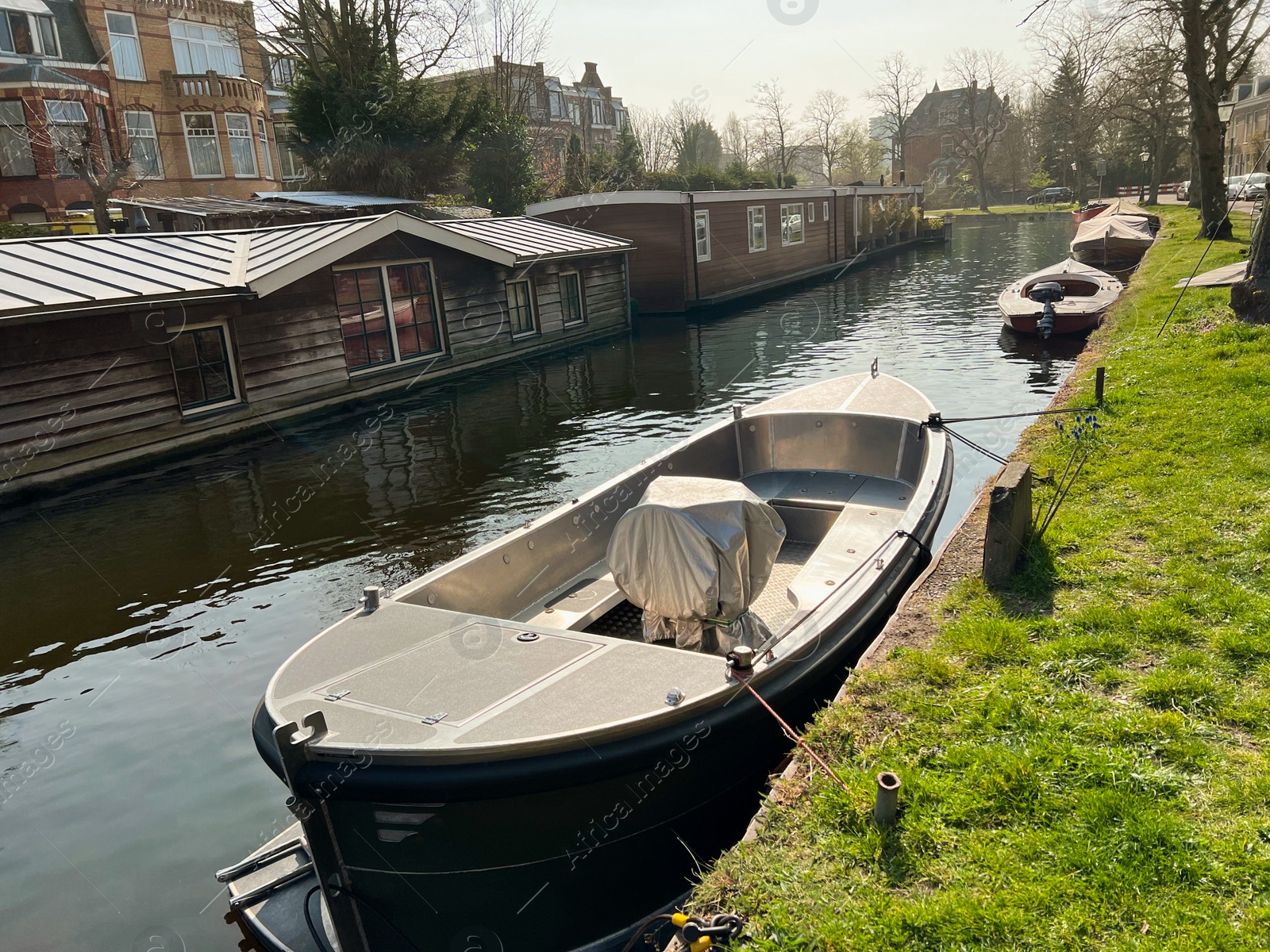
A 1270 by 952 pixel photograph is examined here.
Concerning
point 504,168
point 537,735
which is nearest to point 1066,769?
point 537,735

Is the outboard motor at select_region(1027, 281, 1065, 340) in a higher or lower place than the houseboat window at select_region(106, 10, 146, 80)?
lower

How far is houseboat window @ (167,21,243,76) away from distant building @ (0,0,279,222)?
4 centimetres

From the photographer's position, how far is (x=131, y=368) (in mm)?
13109

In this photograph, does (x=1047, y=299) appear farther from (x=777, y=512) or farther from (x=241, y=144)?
(x=241, y=144)

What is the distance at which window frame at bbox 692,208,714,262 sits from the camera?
2641 cm

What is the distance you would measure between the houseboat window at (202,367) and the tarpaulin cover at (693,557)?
11299mm

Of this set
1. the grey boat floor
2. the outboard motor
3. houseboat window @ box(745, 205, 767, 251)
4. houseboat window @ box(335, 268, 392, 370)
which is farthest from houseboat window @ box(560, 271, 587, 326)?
the grey boat floor

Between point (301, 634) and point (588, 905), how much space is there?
4.79m

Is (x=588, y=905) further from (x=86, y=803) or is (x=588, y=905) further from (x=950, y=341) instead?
(x=950, y=341)

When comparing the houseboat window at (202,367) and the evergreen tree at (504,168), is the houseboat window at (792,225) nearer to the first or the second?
the evergreen tree at (504,168)

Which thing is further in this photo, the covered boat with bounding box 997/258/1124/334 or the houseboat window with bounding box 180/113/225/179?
the houseboat window with bounding box 180/113/225/179

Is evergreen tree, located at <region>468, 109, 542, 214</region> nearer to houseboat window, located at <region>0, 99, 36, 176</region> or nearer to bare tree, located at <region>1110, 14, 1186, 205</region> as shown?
houseboat window, located at <region>0, 99, 36, 176</region>

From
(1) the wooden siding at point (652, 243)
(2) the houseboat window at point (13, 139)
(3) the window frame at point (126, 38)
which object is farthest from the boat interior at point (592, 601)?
(3) the window frame at point (126, 38)

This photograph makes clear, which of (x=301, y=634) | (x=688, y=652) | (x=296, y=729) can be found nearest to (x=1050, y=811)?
(x=688, y=652)
